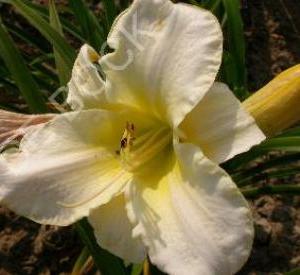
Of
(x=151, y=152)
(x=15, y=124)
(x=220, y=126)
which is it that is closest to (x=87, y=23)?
(x=15, y=124)

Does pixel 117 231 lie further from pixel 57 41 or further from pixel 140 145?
pixel 57 41

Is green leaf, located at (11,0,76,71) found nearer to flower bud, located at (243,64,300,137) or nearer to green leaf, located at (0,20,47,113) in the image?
green leaf, located at (0,20,47,113)

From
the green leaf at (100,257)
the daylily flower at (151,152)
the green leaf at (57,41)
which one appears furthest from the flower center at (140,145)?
the green leaf at (57,41)

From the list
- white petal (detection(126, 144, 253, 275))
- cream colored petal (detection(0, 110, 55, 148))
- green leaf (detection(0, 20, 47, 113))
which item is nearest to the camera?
white petal (detection(126, 144, 253, 275))

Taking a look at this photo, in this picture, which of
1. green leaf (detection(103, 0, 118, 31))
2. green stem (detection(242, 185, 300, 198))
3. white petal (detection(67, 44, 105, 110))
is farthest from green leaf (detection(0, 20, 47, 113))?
green stem (detection(242, 185, 300, 198))

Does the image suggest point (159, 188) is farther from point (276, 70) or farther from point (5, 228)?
point (276, 70)

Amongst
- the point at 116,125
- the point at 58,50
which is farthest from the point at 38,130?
the point at 58,50

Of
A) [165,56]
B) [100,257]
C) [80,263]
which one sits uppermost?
[165,56]
